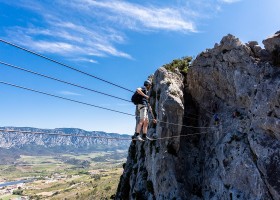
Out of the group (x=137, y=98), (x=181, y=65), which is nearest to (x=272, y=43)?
(x=137, y=98)

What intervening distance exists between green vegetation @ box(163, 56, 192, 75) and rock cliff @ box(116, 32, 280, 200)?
3.52 ft

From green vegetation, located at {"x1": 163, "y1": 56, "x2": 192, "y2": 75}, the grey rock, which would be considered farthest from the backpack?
green vegetation, located at {"x1": 163, "y1": 56, "x2": 192, "y2": 75}

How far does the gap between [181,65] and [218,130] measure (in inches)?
528

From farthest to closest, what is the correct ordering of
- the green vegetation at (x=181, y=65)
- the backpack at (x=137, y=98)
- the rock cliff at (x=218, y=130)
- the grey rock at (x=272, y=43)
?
the green vegetation at (x=181, y=65), the grey rock at (x=272, y=43), the rock cliff at (x=218, y=130), the backpack at (x=137, y=98)

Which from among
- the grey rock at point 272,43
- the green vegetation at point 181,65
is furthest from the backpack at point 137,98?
the green vegetation at point 181,65

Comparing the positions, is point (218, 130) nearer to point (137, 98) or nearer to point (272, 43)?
point (272, 43)

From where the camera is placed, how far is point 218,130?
30.2 meters

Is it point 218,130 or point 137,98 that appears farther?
point 218,130

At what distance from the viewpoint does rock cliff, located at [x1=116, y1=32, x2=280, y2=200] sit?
75.7ft

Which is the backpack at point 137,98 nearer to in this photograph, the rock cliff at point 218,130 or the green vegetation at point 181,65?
the rock cliff at point 218,130

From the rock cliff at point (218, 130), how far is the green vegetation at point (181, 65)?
3.52ft

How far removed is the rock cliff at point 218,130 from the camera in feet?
75.7

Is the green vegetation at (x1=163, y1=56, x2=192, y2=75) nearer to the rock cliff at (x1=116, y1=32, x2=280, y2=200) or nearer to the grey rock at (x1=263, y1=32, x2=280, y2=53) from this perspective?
the rock cliff at (x1=116, y1=32, x2=280, y2=200)

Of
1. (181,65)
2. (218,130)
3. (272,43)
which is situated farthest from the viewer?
(181,65)
